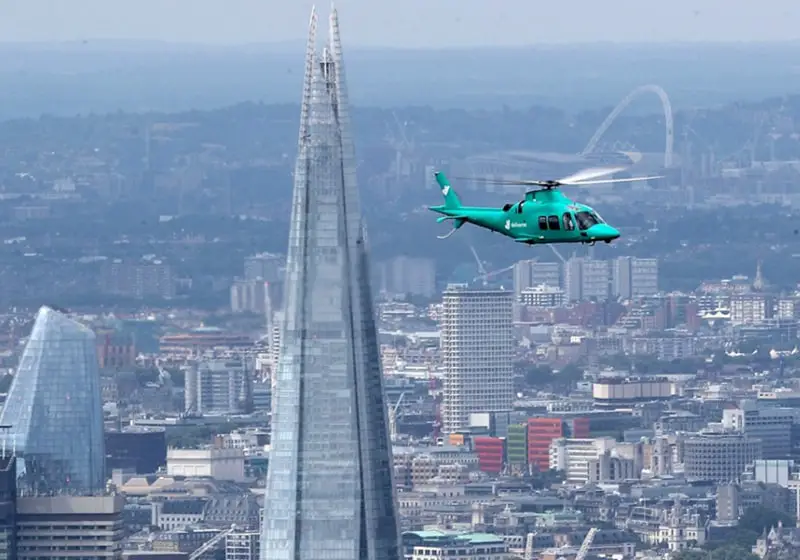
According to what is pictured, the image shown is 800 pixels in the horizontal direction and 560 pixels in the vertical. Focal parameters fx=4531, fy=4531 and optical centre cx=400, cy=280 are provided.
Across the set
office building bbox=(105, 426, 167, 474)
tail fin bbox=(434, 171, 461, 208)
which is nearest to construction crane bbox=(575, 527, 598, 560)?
office building bbox=(105, 426, 167, 474)

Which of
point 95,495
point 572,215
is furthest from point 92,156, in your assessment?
point 572,215

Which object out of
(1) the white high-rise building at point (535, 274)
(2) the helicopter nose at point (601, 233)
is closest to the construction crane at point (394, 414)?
(1) the white high-rise building at point (535, 274)

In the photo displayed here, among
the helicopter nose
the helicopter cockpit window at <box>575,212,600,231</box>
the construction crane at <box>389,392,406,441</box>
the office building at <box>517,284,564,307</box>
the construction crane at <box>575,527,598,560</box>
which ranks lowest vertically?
the construction crane at <box>575,527,598,560</box>

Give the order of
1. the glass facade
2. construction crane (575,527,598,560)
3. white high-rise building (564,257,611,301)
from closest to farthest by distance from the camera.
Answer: the glass facade < construction crane (575,527,598,560) < white high-rise building (564,257,611,301)

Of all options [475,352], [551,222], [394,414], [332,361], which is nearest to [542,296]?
[475,352]

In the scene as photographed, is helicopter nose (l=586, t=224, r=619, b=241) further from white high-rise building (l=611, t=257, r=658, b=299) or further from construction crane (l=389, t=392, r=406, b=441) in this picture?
white high-rise building (l=611, t=257, r=658, b=299)

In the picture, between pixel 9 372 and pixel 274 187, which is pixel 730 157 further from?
pixel 9 372

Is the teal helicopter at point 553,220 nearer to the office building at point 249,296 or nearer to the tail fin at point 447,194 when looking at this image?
the tail fin at point 447,194
